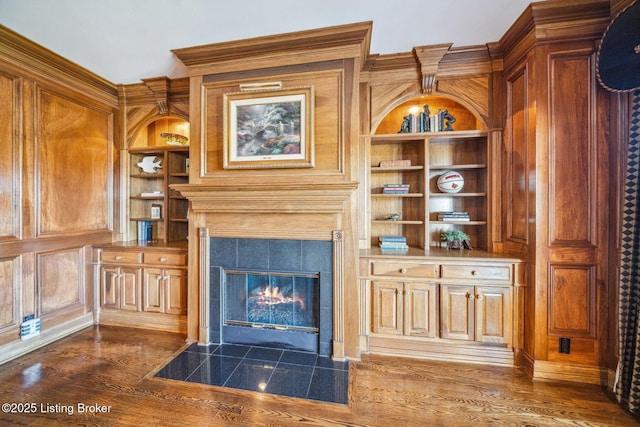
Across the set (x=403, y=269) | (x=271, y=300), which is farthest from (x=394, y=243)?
(x=271, y=300)

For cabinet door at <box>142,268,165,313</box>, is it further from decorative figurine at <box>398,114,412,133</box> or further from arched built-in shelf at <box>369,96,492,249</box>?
decorative figurine at <box>398,114,412,133</box>

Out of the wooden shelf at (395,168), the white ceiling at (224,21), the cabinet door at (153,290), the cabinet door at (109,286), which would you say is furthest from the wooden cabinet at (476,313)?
the cabinet door at (109,286)

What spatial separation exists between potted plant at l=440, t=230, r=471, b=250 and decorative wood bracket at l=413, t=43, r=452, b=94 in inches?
56.9

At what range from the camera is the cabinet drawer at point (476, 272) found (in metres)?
2.35

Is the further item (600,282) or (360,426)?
(600,282)

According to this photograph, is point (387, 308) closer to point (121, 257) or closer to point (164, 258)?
point (164, 258)

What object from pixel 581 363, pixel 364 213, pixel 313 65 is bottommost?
pixel 581 363

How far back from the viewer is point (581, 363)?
2.14m

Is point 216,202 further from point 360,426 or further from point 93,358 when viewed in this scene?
point 360,426

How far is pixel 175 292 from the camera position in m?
2.94

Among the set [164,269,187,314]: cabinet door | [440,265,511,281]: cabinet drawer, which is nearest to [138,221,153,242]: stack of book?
[164,269,187,314]: cabinet door

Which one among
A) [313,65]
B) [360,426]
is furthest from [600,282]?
[313,65]

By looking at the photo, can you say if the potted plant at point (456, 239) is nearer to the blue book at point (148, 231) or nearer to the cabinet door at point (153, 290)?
the cabinet door at point (153, 290)

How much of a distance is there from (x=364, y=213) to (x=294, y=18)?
1802 millimetres
